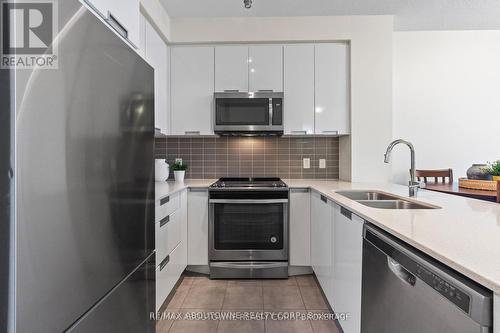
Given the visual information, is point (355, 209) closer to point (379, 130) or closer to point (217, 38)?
point (379, 130)

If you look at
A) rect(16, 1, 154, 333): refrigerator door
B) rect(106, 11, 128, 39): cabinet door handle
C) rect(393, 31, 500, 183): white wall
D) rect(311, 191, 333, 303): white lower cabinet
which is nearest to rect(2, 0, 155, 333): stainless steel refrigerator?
rect(16, 1, 154, 333): refrigerator door

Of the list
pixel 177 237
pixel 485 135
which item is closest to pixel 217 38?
pixel 177 237

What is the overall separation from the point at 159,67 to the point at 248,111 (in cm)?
93

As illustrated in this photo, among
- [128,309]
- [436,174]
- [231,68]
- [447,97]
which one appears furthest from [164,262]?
[447,97]

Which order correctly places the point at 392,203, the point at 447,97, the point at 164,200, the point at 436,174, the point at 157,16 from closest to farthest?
the point at 392,203 < the point at 164,200 < the point at 157,16 < the point at 436,174 < the point at 447,97

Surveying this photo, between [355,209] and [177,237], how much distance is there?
1583 millimetres

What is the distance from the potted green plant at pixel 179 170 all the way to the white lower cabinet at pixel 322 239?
1376mm

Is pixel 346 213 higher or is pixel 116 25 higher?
pixel 116 25

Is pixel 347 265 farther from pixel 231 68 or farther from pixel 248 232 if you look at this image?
pixel 231 68

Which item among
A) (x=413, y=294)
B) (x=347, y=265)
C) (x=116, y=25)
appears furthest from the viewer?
(x=347, y=265)

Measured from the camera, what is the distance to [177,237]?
237 centimetres

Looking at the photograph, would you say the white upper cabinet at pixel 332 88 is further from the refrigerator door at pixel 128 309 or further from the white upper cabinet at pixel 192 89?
the refrigerator door at pixel 128 309

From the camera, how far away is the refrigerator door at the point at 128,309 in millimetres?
817

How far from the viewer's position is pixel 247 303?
7.07 ft
